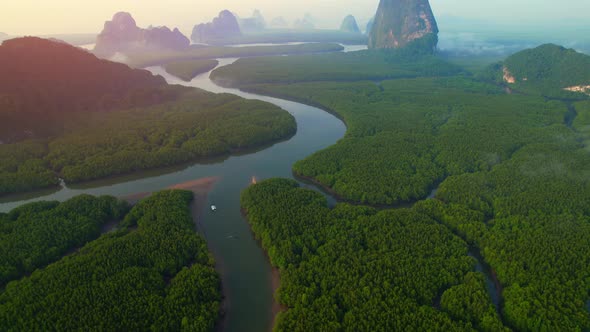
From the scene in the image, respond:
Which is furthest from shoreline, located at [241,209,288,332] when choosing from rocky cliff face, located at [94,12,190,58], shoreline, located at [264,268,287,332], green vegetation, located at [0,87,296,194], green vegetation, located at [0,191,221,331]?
rocky cliff face, located at [94,12,190,58]

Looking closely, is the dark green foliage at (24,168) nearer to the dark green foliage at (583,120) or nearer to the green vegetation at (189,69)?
the green vegetation at (189,69)

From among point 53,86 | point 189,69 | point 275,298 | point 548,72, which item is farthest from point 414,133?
point 189,69

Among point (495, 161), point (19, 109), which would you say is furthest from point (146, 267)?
point (19, 109)

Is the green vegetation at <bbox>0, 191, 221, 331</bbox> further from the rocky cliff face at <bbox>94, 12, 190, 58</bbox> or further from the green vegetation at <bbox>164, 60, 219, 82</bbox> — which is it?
the rocky cliff face at <bbox>94, 12, 190, 58</bbox>

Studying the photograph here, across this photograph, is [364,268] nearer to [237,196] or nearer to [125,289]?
[125,289]

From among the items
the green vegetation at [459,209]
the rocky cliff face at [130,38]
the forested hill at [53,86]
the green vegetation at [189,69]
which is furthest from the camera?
the rocky cliff face at [130,38]

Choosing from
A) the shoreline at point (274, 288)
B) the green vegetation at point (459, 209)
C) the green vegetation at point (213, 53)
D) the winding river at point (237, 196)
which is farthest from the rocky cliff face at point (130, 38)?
the shoreline at point (274, 288)
